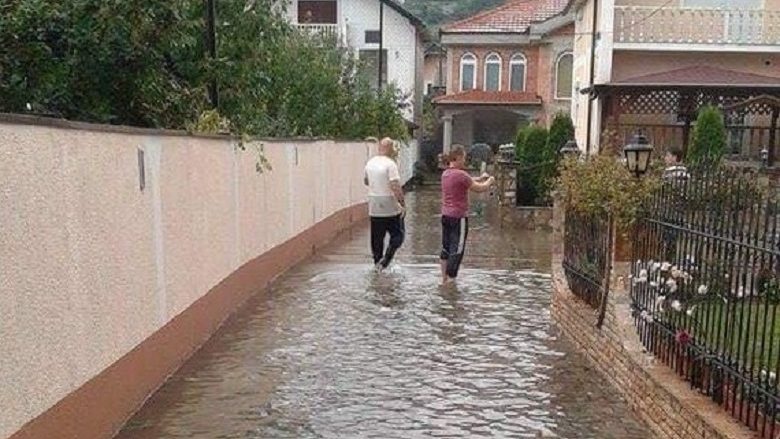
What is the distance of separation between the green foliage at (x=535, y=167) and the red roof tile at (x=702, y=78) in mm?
3707

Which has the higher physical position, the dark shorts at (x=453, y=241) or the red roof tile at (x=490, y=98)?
the red roof tile at (x=490, y=98)

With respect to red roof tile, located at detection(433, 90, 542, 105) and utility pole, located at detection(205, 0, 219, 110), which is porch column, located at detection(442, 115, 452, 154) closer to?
red roof tile, located at detection(433, 90, 542, 105)

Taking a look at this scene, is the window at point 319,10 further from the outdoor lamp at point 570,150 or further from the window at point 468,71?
the outdoor lamp at point 570,150

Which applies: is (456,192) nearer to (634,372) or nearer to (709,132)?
(634,372)

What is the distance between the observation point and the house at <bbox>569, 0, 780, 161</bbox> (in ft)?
79.0

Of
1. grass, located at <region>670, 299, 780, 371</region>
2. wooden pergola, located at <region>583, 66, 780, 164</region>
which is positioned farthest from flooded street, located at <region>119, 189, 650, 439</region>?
wooden pergola, located at <region>583, 66, 780, 164</region>

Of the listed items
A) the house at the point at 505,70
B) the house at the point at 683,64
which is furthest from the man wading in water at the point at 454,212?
the house at the point at 505,70

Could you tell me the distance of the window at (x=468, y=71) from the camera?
148ft

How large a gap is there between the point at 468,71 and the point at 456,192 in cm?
3435

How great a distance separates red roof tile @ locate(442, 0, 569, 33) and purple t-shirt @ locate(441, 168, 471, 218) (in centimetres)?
3248

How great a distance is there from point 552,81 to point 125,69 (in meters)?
34.5

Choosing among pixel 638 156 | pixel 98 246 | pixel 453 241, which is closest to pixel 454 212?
pixel 453 241

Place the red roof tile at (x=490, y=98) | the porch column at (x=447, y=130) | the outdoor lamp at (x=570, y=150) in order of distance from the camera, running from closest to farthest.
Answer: the outdoor lamp at (x=570, y=150) → the red roof tile at (x=490, y=98) → the porch column at (x=447, y=130)

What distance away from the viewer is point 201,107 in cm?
1081
